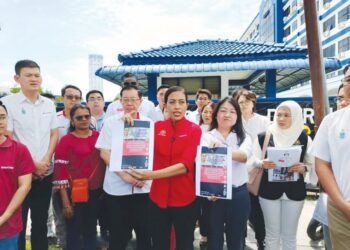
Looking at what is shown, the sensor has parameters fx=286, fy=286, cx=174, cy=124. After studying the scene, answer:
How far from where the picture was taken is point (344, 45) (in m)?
30.3

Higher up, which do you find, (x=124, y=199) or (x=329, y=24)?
(x=329, y=24)

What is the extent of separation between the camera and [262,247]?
363 centimetres

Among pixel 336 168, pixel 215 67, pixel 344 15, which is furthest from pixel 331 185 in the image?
pixel 344 15

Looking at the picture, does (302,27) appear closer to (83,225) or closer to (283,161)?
(283,161)

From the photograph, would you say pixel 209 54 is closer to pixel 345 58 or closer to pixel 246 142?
pixel 246 142

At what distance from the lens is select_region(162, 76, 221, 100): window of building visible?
1341 centimetres

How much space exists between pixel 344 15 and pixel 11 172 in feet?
119

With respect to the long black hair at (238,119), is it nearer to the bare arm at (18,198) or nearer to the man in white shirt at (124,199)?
the man in white shirt at (124,199)

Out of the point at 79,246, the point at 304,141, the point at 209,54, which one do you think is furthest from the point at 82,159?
the point at 209,54

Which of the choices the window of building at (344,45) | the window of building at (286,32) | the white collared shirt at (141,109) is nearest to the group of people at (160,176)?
the white collared shirt at (141,109)

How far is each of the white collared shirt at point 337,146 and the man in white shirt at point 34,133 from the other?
2816mm

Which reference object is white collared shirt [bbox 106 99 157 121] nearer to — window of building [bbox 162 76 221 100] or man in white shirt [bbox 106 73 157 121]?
man in white shirt [bbox 106 73 157 121]

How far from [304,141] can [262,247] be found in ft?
4.88

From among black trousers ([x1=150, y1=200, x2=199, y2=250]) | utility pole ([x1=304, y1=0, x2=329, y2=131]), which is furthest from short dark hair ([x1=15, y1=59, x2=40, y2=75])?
utility pole ([x1=304, y1=0, x2=329, y2=131])
